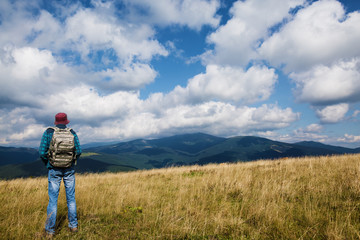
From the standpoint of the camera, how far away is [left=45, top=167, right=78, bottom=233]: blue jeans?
4.38 metres

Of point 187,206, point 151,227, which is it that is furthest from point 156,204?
point 151,227

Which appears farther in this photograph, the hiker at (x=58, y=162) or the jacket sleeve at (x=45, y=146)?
the jacket sleeve at (x=45, y=146)

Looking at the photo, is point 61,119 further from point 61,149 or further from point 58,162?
point 58,162

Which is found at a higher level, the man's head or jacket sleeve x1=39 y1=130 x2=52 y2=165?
the man's head

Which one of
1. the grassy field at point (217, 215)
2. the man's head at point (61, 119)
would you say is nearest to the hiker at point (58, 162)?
the man's head at point (61, 119)

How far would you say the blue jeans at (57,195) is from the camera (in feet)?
14.4

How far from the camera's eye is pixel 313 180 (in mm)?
6773

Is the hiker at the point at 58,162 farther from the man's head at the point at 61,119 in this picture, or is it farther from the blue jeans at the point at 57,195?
the man's head at the point at 61,119

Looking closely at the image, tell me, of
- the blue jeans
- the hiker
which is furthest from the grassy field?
the hiker

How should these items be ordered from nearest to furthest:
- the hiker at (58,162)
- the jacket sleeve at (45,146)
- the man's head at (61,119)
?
the hiker at (58,162) < the jacket sleeve at (45,146) < the man's head at (61,119)

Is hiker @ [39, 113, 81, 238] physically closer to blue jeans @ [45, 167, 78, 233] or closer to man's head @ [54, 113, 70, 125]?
blue jeans @ [45, 167, 78, 233]

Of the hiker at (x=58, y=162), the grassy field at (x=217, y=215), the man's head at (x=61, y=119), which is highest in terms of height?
the man's head at (x=61, y=119)

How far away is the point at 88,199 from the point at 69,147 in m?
2.60

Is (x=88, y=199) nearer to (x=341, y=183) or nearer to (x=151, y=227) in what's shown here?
(x=151, y=227)
